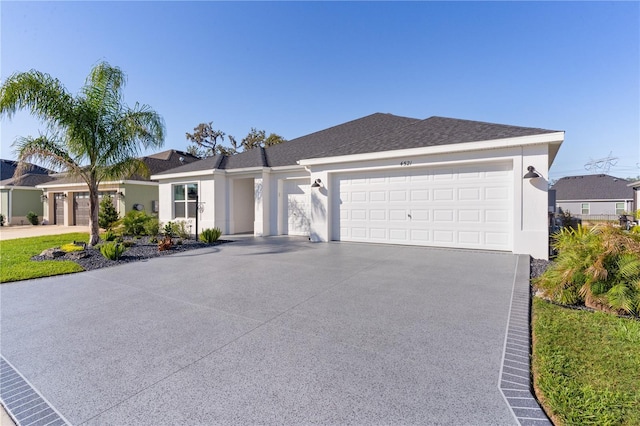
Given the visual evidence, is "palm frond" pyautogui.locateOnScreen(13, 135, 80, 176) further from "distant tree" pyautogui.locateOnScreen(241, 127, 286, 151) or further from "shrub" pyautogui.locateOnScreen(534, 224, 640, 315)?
"distant tree" pyautogui.locateOnScreen(241, 127, 286, 151)

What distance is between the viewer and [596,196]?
33.6m

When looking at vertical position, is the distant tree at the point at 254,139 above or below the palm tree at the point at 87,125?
above

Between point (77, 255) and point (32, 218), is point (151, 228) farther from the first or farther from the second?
point (32, 218)

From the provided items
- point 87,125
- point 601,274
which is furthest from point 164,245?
point 601,274

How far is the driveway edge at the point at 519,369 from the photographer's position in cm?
212

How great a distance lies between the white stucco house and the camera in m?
7.97

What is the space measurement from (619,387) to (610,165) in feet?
159

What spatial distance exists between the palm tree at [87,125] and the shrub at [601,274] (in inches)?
481

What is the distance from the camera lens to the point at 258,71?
14531 mm

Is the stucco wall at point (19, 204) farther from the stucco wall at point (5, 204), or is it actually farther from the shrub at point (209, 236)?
the shrub at point (209, 236)

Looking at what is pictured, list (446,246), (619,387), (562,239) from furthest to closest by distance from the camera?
(446,246), (562,239), (619,387)

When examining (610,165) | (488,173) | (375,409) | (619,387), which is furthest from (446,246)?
(610,165)

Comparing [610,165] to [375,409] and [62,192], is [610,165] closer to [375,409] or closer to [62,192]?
[375,409]

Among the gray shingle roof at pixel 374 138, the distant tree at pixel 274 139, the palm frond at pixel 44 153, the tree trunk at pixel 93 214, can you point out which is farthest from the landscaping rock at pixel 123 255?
the distant tree at pixel 274 139
